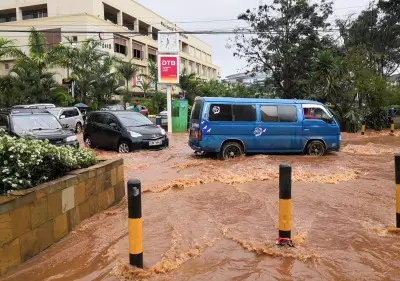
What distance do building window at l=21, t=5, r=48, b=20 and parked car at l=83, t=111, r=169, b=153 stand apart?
3486 centimetres

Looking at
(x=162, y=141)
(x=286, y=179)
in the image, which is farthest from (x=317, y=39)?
(x=286, y=179)

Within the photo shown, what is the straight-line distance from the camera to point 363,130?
73.2ft

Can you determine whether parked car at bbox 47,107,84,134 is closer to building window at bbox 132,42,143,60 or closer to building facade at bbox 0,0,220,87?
building facade at bbox 0,0,220,87

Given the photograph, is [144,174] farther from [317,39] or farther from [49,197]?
[317,39]

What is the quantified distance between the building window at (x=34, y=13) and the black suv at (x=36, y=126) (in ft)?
117

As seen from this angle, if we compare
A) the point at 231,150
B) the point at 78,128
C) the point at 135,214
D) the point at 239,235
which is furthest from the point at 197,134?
the point at 78,128

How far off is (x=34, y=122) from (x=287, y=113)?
792 cm

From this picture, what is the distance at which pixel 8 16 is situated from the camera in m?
48.1

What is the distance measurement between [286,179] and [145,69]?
49.7m

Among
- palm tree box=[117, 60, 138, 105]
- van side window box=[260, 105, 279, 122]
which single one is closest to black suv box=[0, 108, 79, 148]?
van side window box=[260, 105, 279, 122]

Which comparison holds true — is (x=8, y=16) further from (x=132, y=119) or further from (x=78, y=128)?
(x=132, y=119)

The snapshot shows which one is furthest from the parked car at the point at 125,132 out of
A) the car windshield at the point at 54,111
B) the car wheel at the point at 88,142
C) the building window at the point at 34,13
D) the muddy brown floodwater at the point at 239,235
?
the building window at the point at 34,13

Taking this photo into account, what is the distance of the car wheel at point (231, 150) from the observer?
1247 centimetres

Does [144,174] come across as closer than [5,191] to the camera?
No
